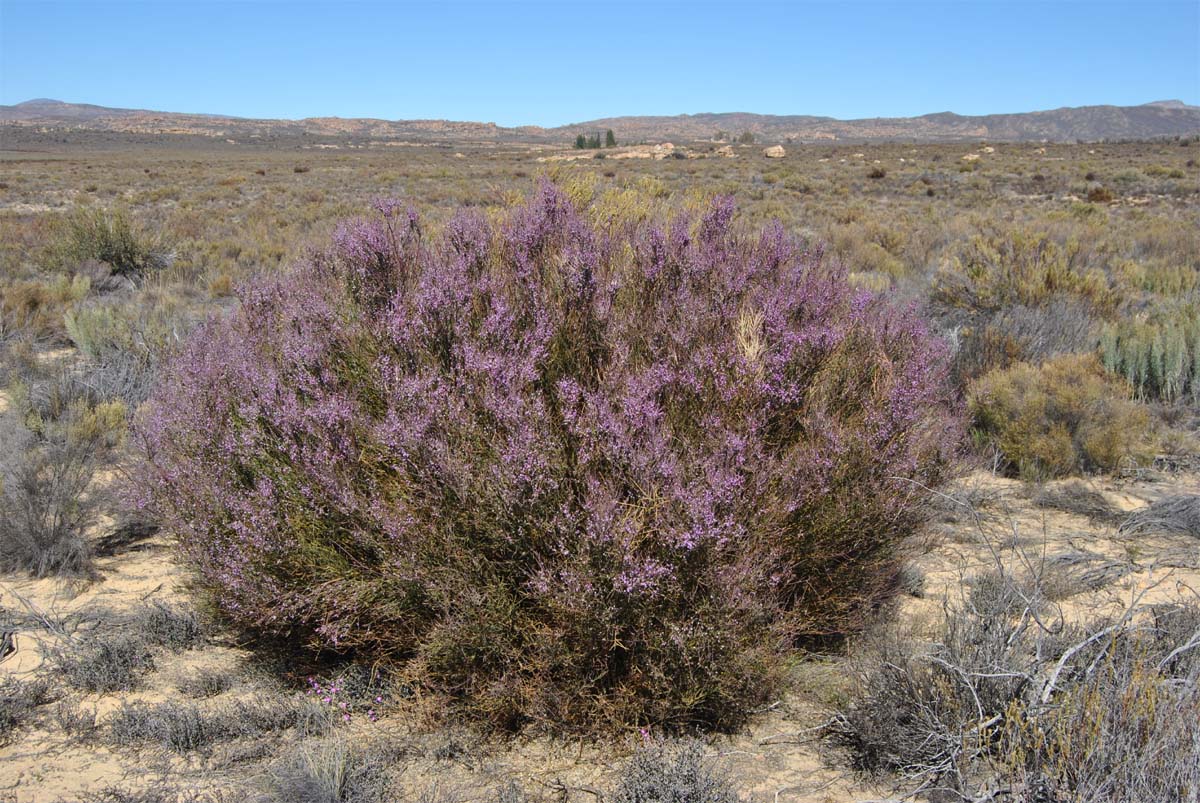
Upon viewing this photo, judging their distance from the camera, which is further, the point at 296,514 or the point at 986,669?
the point at 296,514

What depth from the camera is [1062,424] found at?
228 inches

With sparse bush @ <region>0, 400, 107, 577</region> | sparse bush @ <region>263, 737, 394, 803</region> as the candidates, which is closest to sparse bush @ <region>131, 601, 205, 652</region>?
sparse bush @ <region>0, 400, 107, 577</region>

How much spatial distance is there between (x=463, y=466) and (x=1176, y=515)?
454 centimetres

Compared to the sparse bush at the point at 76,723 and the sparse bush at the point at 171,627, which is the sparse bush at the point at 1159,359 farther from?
the sparse bush at the point at 76,723

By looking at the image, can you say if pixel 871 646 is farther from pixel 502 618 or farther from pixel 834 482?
pixel 502 618

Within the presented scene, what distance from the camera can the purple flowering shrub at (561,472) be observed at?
2762 millimetres

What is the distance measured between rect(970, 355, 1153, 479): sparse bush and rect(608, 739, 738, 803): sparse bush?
4.14m

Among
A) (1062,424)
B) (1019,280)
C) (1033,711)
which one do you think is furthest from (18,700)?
(1019,280)

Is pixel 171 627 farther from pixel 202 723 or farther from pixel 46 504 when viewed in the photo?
pixel 46 504

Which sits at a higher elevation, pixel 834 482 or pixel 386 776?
pixel 834 482

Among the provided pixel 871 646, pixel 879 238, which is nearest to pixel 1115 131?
pixel 879 238

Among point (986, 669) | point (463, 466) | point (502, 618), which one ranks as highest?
point (463, 466)

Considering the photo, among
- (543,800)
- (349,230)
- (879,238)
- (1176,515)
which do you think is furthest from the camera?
(879,238)

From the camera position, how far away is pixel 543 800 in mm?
2721
